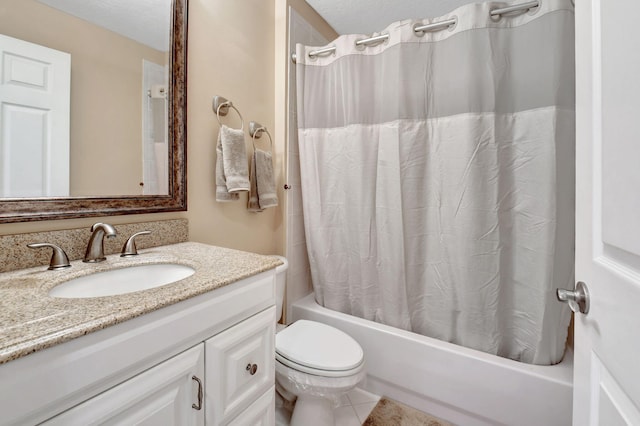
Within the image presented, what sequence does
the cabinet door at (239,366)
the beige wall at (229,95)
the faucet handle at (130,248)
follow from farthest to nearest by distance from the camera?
the beige wall at (229,95) < the faucet handle at (130,248) < the cabinet door at (239,366)

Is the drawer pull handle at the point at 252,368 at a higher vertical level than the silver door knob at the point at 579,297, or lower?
lower

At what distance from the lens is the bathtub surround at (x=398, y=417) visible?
136 cm

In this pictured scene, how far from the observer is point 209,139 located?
1349mm

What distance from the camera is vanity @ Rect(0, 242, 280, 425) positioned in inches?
18.4

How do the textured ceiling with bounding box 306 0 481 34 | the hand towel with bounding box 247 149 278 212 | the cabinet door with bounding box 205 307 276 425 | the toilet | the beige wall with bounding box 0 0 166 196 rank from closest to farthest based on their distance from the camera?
the cabinet door with bounding box 205 307 276 425 < the beige wall with bounding box 0 0 166 196 < the toilet < the hand towel with bounding box 247 149 278 212 < the textured ceiling with bounding box 306 0 481 34

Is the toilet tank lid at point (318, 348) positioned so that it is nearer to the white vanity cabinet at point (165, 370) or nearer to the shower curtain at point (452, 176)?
the white vanity cabinet at point (165, 370)

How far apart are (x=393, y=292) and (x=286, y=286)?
2.18 ft

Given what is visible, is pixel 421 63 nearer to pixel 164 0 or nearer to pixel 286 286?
pixel 164 0

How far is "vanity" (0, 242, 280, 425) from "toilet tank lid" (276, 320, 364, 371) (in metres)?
0.24

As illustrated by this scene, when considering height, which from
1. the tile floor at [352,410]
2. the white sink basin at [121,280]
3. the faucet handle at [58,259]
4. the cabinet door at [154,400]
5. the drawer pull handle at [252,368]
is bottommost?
the tile floor at [352,410]

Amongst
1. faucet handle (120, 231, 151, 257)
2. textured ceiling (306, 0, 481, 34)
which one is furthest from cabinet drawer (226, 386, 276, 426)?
textured ceiling (306, 0, 481, 34)

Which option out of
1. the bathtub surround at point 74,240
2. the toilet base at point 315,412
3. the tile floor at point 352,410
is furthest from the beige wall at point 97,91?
the tile floor at point 352,410

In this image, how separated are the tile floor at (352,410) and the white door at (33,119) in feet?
4.37

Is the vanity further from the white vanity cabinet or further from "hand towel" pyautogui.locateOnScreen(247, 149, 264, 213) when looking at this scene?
"hand towel" pyautogui.locateOnScreen(247, 149, 264, 213)
